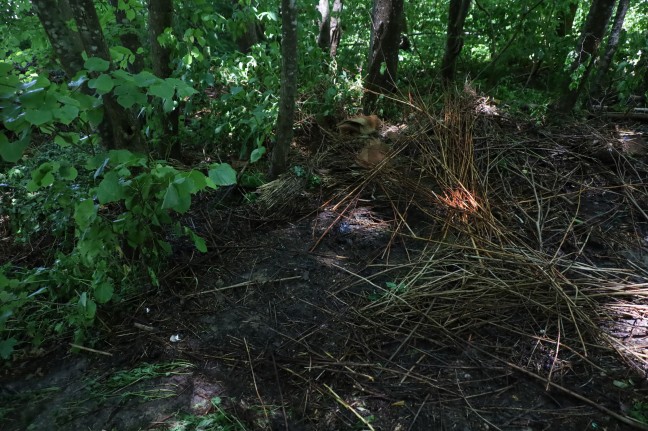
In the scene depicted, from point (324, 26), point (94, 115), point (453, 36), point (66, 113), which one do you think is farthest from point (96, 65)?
point (324, 26)

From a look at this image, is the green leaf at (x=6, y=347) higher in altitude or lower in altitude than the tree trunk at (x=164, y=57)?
lower

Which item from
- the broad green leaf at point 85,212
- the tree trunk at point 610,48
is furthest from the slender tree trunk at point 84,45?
the tree trunk at point 610,48

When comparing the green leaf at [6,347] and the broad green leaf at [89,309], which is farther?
the broad green leaf at [89,309]

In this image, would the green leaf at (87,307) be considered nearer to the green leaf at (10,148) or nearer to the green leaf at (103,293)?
the green leaf at (103,293)

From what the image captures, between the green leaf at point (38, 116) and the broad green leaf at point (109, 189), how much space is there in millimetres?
500

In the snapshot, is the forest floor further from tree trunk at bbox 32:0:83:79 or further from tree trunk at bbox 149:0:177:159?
tree trunk at bbox 32:0:83:79

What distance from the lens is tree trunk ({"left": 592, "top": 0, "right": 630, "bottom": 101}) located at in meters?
4.40

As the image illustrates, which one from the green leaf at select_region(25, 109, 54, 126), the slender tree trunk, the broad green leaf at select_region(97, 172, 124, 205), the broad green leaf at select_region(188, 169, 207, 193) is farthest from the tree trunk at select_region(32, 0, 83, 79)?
the broad green leaf at select_region(188, 169, 207, 193)

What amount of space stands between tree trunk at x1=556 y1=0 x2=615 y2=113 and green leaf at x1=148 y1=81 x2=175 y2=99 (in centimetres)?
419

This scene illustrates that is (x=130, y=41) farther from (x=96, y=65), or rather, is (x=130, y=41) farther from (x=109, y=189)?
(x=109, y=189)

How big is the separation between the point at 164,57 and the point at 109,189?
8.35 feet

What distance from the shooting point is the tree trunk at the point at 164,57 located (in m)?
3.98

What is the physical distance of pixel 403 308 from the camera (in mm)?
2652

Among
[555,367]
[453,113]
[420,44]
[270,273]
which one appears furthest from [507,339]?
[420,44]
